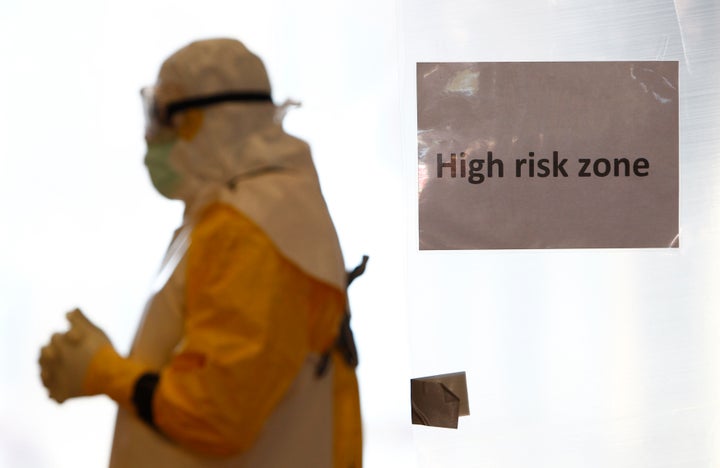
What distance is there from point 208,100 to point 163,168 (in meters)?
0.13

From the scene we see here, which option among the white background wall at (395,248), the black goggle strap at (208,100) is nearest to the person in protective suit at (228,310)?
the black goggle strap at (208,100)

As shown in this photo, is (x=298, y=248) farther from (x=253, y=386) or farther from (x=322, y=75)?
(x=322, y=75)

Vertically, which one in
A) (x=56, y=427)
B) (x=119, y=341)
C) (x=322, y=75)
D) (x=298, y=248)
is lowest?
(x=56, y=427)

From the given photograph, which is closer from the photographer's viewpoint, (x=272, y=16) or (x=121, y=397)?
(x=121, y=397)

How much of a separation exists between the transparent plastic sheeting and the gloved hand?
121 centimetres

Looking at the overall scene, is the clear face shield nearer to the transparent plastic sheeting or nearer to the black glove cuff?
the black glove cuff

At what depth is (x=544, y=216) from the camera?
2.51 meters

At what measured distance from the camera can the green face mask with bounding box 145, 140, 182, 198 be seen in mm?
1516

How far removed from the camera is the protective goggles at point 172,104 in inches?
58.1

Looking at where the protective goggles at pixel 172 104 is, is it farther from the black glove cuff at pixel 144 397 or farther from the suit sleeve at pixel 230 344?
the black glove cuff at pixel 144 397

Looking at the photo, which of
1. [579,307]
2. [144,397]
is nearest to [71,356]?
[144,397]

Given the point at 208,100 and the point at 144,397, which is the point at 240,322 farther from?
the point at 208,100

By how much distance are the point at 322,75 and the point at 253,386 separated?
1306mm

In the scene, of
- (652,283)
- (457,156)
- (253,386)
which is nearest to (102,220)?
(457,156)
